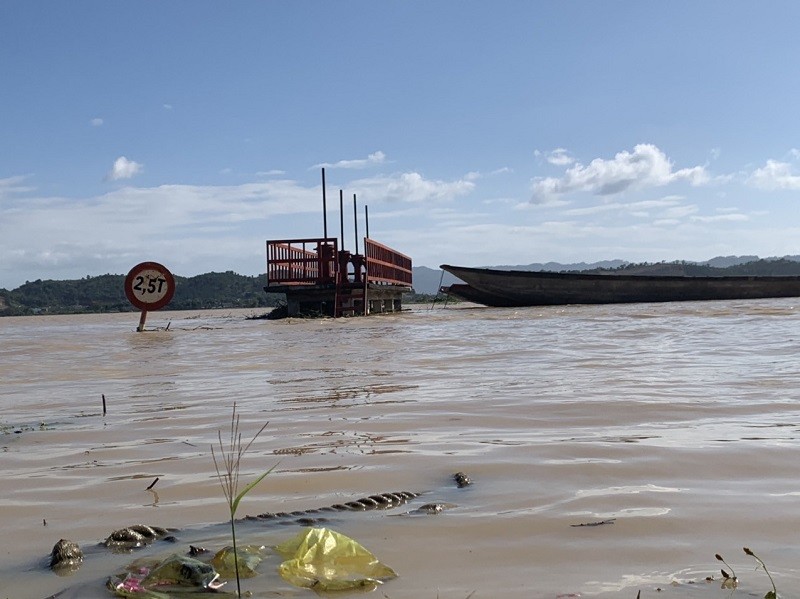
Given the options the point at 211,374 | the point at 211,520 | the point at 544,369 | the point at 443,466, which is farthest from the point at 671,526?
the point at 211,374

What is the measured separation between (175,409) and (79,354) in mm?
5278

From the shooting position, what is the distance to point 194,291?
67125mm

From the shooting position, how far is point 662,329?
996 cm

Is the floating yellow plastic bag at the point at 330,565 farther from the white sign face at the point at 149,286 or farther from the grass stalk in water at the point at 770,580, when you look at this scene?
the white sign face at the point at 149,286

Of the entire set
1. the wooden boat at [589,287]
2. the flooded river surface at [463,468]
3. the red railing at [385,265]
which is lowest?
the flooded river surface at [463,468]

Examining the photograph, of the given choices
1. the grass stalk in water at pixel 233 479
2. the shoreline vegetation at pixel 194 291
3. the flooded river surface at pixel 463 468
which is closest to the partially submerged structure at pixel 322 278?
the flooded river surface at pixel 463 468

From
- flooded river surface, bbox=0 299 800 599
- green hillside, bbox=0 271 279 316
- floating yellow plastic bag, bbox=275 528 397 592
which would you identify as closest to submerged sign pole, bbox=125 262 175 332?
flooded river surface, bbox=0 299 800 599

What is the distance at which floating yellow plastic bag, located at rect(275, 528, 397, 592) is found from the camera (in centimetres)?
162

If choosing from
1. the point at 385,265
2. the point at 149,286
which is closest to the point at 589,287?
the point at 385,265

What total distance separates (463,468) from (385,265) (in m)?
20.8

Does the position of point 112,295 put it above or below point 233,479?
above

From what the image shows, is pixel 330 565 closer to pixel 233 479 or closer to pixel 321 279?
pixel 233 479

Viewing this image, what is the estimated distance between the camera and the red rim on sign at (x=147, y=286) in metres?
13.6

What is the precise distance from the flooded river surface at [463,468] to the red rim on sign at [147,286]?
740cm
